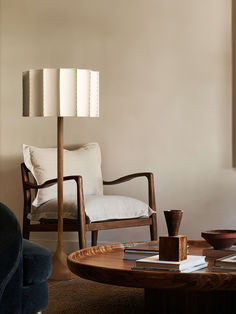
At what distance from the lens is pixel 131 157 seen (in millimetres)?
4457

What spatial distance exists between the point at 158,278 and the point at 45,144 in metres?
2.84

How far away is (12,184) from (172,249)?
2.86 metres

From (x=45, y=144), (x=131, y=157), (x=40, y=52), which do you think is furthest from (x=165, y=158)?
Answer: (x=40, y=52)

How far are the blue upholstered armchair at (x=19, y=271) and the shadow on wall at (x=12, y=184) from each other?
266 centimetres

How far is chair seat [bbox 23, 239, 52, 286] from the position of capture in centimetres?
193

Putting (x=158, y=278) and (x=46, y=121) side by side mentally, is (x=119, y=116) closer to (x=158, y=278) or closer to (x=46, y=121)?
(x=46, y=121)

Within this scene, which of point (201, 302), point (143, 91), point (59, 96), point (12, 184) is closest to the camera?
point (201, 302)

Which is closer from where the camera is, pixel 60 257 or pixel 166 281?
pixel 166 281

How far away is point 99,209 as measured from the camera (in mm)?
3600

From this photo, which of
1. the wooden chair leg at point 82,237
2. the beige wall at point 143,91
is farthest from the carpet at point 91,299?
the beige wall at point 143,91

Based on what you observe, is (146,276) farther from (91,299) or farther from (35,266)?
(91,299)

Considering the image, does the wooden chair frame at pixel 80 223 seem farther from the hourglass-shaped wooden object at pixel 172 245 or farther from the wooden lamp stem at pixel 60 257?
the hourglass-shaped wooden object at pixel 172 245

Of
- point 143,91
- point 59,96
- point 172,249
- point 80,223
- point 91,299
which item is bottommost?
point 91,299

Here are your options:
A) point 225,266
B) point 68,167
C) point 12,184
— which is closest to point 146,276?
point 225,266
